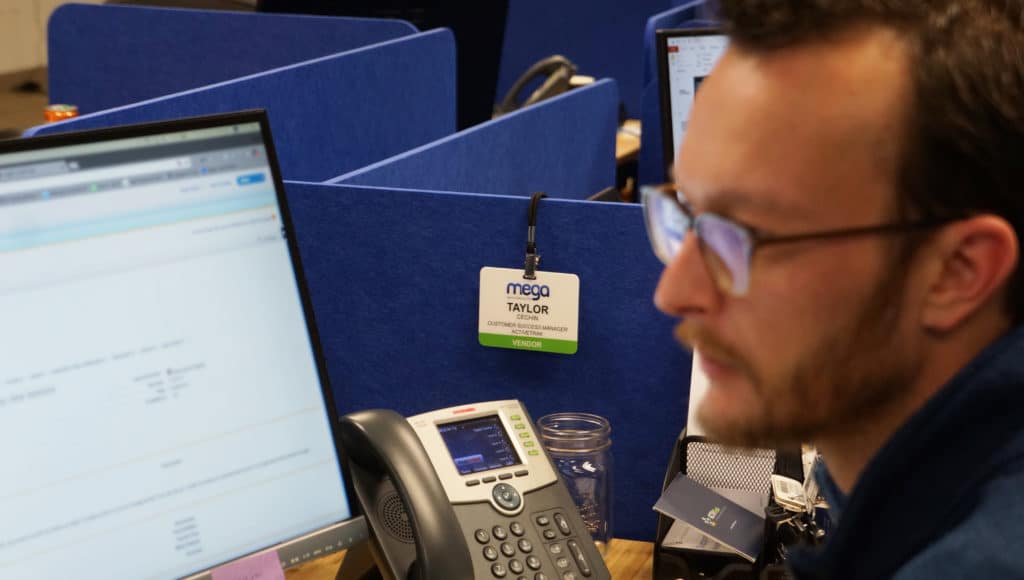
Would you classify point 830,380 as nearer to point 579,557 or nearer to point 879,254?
point 879,254

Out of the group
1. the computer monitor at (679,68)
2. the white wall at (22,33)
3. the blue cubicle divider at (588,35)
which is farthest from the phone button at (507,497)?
the white wall at (22,33)

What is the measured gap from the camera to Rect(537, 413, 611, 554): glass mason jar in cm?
127

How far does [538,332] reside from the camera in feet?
4.20

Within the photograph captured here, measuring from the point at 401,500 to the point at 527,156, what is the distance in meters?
1.03

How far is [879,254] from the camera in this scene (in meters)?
0.72

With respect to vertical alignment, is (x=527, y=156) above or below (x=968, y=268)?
below

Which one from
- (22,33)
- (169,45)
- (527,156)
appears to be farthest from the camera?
(22,33)

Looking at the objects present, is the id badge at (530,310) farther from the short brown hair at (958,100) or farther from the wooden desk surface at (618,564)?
the short brown hair at (958,100)

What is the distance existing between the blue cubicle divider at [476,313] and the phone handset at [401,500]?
28cm

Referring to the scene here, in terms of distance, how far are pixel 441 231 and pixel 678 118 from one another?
887 mm

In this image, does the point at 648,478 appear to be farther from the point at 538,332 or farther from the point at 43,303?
the point at 43,303

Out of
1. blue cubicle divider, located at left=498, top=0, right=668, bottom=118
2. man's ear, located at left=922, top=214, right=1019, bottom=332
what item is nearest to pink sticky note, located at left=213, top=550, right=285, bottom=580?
man's ear, located at left=922, top=214, right=1019, bottom=332

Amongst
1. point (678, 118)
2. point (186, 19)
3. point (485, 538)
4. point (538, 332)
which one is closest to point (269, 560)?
point (485, 538)

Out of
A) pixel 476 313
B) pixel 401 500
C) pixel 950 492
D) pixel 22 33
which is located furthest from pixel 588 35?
pixel 950 492
